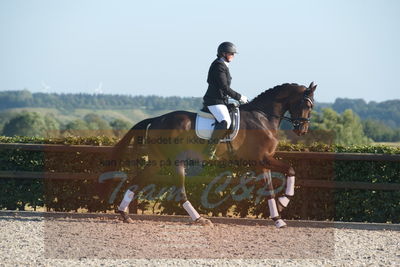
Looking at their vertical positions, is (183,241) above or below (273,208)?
below

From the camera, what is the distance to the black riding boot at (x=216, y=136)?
35.1 ft

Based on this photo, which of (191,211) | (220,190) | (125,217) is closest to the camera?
(191,211)

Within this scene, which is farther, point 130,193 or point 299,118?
point 299,118

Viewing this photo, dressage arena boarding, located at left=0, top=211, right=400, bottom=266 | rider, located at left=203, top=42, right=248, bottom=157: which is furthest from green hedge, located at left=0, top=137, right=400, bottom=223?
rider, located at left=203, top=42, right=248, bottom=157

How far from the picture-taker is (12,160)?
40.4ft

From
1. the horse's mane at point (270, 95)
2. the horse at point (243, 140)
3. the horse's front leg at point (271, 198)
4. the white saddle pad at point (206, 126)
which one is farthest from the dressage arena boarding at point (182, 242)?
the horse's mane at point (270, 95)

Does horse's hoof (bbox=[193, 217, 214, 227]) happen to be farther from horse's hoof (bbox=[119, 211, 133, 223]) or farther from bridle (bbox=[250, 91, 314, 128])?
bridle (bbox=[250, 91, 314, 128])

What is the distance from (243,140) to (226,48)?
5.65ft

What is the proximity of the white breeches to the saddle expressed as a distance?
0.13 meters

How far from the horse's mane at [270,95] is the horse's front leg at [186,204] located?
1720 millimetres

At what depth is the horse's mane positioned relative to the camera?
11.4 m

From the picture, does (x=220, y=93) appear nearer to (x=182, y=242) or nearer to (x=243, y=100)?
(x=243, y=100)

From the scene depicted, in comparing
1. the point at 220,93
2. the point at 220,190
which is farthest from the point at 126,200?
the point at 220,93

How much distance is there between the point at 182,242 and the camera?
9.41m
